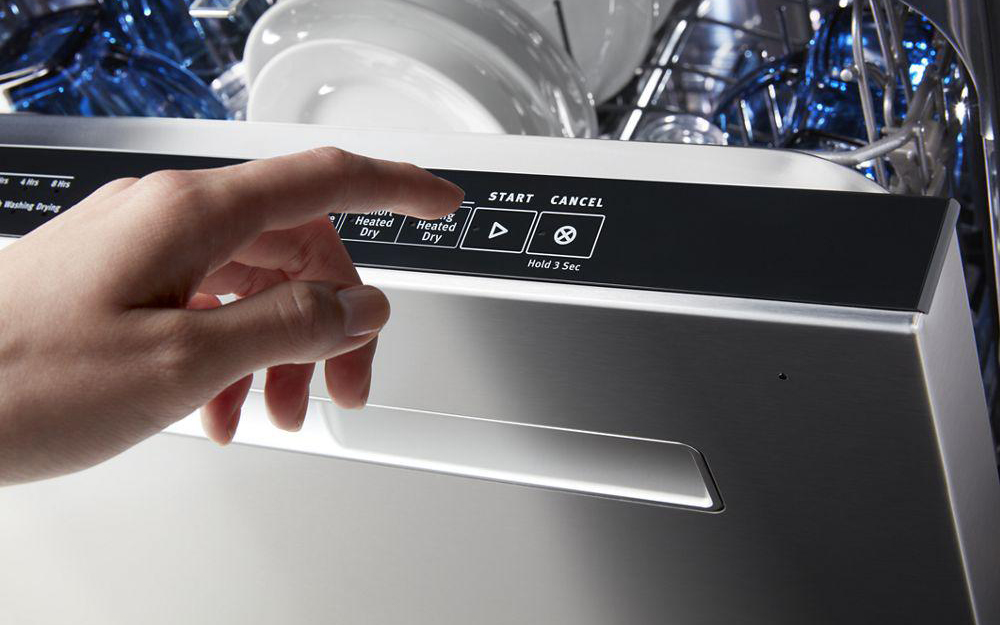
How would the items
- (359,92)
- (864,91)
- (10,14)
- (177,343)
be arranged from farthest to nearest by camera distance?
(10,14)
(359,92)
(864,91)
(177,343)

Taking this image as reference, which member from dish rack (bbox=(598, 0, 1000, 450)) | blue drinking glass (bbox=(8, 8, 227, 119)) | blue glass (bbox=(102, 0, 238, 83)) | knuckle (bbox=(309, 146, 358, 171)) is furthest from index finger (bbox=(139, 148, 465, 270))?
blue glass (bbox=(102, 0, 238, 83))

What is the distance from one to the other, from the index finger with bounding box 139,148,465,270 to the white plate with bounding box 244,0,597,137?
170mm

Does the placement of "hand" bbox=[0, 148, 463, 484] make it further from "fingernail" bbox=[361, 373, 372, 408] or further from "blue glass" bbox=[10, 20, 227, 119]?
"blue glass" bbox=[10, 20, 227, 119]

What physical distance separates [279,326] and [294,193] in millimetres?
42

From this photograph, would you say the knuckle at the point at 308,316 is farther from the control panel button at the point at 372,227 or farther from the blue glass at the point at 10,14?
the blue glass at the point at 10,14

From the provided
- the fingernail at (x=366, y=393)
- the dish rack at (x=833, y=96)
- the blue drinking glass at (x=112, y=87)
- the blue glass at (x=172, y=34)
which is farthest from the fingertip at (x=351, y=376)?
the blue glass at (x=172, y=34)

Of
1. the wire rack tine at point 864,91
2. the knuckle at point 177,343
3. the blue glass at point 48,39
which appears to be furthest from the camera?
the blue glass at point 48,39

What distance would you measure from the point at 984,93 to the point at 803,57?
25 centimetres

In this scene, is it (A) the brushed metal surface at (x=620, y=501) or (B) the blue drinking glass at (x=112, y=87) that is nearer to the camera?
(A) the brushed metal surface at (x=620, y=501)

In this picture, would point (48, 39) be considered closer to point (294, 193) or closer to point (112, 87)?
point (112, 87)

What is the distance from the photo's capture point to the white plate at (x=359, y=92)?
18.9 inches

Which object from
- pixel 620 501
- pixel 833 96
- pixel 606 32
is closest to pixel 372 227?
pixel 620 501

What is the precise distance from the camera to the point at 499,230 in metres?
0.32

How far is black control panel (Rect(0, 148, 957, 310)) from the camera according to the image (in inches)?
10.8
